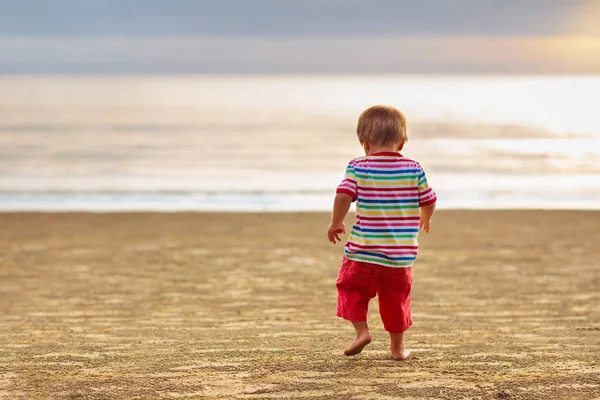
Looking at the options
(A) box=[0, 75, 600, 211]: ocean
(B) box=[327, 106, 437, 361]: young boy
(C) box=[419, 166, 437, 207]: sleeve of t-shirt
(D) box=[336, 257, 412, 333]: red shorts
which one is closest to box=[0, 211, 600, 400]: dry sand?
(D) box=[336, 257, 412, 333]: red shorts

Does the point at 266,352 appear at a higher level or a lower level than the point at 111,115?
lower

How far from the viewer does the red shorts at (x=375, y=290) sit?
4.29m

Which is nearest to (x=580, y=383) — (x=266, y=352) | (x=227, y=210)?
(x=266, y=352)

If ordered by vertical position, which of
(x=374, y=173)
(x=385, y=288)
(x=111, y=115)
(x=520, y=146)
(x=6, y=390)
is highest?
(x=111, y=115)

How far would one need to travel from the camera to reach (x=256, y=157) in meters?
33.0

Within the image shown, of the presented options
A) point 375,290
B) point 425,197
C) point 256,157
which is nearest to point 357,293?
point 375,290

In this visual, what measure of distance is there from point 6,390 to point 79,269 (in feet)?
17.9

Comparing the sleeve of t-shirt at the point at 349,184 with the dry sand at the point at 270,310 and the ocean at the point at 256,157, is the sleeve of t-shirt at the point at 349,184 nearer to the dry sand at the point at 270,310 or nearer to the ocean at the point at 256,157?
the dry sand at the point at 270,310

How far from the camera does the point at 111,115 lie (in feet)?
188

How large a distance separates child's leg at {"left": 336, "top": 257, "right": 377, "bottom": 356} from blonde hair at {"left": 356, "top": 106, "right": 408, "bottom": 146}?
588 millimetres

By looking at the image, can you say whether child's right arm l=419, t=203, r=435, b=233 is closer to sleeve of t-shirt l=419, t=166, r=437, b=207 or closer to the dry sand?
sleeve of t-shirt l=419, t=166, r=437, b=207

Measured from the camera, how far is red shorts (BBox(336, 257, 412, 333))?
4.29 meters

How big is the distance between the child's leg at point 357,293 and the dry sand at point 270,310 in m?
0.13

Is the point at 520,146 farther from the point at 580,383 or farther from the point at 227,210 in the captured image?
the point at 580,383
